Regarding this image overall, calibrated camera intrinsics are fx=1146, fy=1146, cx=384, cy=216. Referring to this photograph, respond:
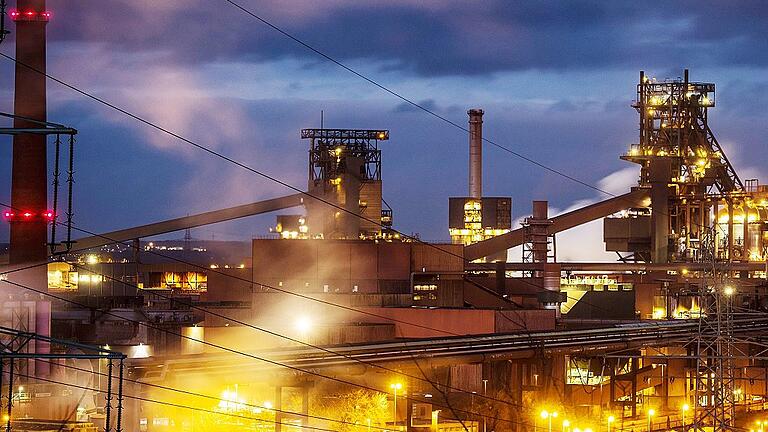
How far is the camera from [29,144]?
1236 inches

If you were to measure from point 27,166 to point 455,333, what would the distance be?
46.8ft

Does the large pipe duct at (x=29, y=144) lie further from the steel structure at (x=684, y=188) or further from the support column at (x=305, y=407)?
the steel structure at (x=684, y=188)

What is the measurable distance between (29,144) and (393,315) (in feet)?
44.3

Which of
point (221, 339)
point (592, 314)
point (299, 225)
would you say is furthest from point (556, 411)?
point (299, 225)

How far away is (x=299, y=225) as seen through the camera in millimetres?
63656

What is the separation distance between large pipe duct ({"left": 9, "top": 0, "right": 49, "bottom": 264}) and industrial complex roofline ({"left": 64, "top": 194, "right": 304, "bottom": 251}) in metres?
12.7

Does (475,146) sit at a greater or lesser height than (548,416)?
greater

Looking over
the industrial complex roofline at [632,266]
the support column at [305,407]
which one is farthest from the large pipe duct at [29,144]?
the industrial complex roofline at [632,266]

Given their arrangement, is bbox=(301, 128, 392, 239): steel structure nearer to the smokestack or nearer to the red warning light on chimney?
the smokestack

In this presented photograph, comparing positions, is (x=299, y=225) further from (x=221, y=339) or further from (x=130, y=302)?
(x=221, y=339)

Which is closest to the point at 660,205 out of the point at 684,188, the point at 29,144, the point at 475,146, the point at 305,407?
the point at 684,188

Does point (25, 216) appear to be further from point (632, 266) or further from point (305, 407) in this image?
point (632, 266)

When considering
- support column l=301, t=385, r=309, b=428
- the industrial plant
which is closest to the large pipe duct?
the industrial plant

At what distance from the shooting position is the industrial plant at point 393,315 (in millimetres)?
22734
